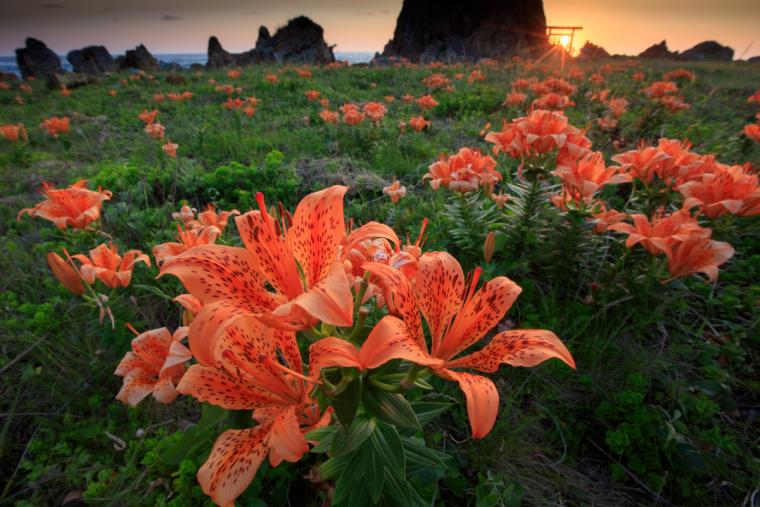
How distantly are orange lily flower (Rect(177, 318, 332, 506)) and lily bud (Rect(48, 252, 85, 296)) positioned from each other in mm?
1160

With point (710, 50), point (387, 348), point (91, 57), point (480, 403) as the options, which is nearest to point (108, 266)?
point (387, 348)

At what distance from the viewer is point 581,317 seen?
1.86 meters

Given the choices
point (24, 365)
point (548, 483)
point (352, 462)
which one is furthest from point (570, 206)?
point (24, 365)

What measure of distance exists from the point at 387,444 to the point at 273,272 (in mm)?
461

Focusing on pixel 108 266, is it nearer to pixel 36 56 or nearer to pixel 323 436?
pixel 323 436

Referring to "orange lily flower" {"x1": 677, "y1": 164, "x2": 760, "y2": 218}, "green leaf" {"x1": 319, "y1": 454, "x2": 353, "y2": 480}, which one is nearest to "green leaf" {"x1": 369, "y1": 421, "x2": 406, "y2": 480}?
"green leaf" {"x1": 319, "y1": 454, "x2": 353, "y2": 480}

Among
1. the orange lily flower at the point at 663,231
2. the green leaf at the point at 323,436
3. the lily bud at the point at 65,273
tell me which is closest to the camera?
the green leaf at the point at 323,436

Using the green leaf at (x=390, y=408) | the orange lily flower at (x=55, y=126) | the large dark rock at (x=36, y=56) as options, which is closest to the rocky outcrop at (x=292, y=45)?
the large dark rock at (x=36, y=56)

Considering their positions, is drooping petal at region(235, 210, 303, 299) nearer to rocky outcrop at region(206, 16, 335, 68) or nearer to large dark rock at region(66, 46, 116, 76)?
rocky outcrop at region(206, 16, 335, 68)

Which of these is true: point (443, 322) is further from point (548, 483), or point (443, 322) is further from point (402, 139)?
point (402, 139)

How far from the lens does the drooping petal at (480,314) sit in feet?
2.62

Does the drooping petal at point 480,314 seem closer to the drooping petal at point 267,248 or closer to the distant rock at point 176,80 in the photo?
the drooping petal at point 267,248

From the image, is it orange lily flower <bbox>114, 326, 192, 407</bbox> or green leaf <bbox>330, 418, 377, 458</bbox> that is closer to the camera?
green leaf <bbox>330, 418, 377, 458</bbox>

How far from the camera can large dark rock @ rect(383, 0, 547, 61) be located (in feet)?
102
